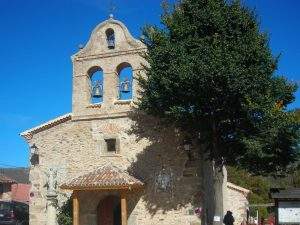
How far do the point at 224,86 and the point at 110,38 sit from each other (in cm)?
745

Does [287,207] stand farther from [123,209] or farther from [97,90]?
[97,90]

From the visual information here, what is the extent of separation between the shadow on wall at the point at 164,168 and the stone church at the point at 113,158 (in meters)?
0.04

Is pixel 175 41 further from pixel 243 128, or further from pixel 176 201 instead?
pixel 176 201

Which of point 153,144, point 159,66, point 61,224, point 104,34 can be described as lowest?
point 61,224

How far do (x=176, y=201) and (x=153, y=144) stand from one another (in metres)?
2.64

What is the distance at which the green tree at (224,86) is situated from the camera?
1756 centimetres

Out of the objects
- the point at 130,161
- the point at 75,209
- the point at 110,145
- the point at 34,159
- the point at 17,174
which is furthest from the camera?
the point at 17,174

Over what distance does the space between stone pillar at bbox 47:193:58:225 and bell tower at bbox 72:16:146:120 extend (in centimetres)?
377

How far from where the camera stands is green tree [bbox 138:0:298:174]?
17.6 metres

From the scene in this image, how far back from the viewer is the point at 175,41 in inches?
753

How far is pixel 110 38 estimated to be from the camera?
23.1m

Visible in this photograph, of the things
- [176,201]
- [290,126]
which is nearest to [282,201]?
[290,126]

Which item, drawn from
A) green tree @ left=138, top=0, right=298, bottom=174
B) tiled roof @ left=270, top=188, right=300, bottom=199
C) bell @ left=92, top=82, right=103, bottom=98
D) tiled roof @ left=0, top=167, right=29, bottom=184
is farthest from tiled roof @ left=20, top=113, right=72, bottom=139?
tiled roof @ left=0, top=167, right=29, bottom=184

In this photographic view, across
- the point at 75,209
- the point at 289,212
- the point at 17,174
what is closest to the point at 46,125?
the point at 75,209
